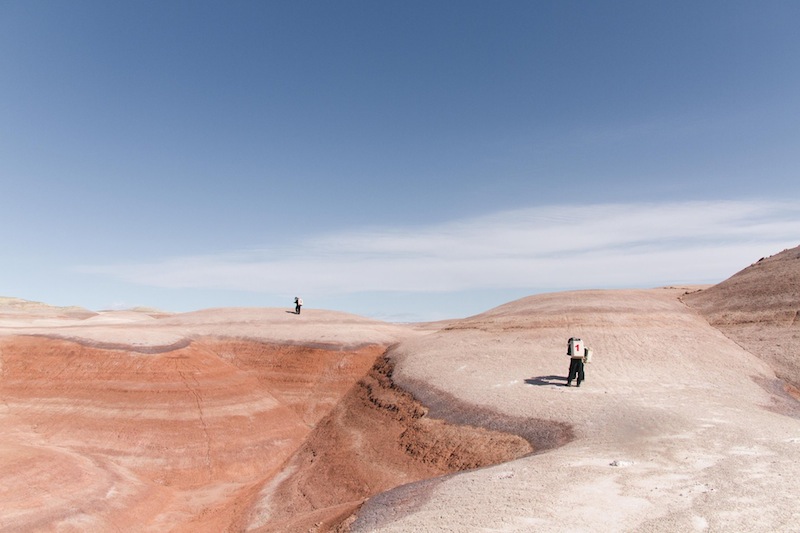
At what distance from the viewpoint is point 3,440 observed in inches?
1076

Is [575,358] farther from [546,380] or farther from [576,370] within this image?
[546,380]

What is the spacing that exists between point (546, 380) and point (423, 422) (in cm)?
806

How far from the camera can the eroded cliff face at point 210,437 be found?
2202 cm

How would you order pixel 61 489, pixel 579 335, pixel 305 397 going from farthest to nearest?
pixel 305 397, pixel 579 335, pixel 61 489

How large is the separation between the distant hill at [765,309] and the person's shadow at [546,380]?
48.8ft

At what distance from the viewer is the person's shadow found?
A: 28475mm

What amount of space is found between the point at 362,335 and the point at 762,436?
3501cm

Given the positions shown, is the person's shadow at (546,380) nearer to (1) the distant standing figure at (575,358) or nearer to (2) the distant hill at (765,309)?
(1) the distant standing figure at (575,358)

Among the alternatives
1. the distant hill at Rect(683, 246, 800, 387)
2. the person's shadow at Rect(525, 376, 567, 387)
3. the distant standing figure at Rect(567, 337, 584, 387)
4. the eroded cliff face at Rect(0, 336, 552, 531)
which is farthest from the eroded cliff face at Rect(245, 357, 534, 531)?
the distant hill at Rect(683, 246, 800, 387)

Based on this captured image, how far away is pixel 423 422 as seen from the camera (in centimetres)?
2692

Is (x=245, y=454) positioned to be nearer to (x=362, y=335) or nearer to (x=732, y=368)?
(x=362, y=335)

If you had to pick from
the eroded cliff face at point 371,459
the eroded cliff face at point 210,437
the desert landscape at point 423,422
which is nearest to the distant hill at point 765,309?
the desert landscape at point 423,422

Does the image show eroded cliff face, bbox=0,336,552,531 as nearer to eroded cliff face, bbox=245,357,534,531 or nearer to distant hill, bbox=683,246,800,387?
eroded cliff face, bbox=245,357,534,531

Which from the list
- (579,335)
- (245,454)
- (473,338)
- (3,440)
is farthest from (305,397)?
(579,335)
